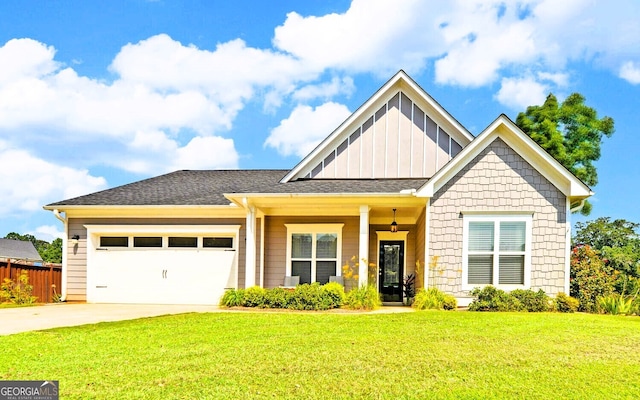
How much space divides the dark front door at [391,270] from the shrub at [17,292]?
→ 35.2 feet

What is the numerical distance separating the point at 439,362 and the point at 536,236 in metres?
7.27

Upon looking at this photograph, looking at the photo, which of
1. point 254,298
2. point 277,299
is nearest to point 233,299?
point 254,298

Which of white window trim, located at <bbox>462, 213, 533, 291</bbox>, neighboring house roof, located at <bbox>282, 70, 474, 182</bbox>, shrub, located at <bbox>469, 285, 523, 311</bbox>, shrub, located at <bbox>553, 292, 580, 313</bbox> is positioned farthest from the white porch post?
neighboring house roof, located at <bbox>282, 70, 474, 182</bbox>

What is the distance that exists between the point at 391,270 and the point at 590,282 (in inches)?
221

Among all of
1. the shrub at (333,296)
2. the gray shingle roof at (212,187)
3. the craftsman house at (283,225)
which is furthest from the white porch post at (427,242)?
the shrub at (333,296)

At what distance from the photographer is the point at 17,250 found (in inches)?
Result: 2063

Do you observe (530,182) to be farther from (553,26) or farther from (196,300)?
(196,300)

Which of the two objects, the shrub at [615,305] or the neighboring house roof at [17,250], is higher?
the shrub at [615,305]

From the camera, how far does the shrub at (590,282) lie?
12.9 metres

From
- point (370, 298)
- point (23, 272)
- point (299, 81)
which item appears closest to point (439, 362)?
point (370, 298)

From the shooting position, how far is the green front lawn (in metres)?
5.55

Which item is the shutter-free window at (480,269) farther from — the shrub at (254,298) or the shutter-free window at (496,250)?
the shrub at (254,298)

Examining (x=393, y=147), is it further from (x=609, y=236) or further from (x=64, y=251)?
(x=609, y=236)

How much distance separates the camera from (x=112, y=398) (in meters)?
5.26
